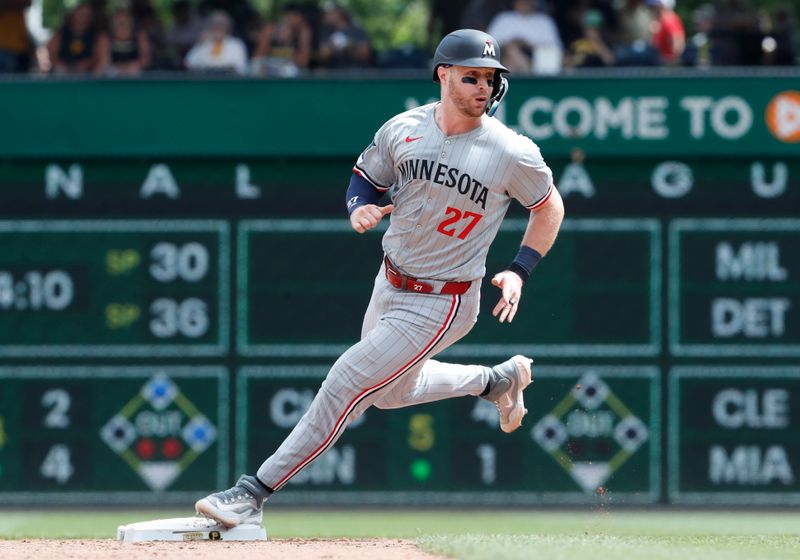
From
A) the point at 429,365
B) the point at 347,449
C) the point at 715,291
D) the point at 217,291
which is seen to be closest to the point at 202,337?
the point at 217,291

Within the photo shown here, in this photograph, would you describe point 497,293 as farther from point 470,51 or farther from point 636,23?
point 470,51

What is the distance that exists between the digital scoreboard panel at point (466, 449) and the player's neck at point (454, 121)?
16.4 feet

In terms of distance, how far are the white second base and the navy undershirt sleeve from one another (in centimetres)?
155

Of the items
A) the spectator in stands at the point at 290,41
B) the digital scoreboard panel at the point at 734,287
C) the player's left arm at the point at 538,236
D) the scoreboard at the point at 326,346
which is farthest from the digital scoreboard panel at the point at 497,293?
the player's left arm at the point at 538,236

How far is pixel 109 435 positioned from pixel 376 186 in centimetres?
537

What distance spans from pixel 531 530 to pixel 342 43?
4.77 meters

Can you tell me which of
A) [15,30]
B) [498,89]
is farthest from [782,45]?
Result: [498,89]

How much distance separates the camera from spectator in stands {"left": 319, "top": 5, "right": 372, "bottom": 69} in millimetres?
13609

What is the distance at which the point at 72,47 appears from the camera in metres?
A: 13.7

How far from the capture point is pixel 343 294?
12.3 meters

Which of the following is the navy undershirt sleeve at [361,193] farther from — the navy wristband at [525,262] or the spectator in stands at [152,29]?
the spectator in stands at [152,29]

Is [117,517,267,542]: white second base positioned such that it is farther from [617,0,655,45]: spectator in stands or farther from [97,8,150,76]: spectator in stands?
[617,0,655,45]: spectator in stands

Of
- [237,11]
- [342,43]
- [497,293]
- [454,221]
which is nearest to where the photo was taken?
[454,221]

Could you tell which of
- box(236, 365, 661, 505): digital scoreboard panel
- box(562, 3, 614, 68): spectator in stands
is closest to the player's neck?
box(236, 365, 661, 505): digital scoreboard panel
